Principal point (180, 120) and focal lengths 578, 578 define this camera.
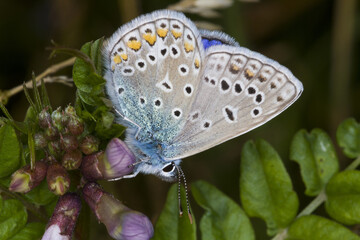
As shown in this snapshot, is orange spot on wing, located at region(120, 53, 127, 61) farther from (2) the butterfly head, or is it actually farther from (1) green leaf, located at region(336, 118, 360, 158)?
(1) green leaf, located at region(336, 118, 360, 158)

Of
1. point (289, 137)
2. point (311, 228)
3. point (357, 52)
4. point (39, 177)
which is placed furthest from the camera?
point (357, 52)

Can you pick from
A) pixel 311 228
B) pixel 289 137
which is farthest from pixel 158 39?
pixel 289 137

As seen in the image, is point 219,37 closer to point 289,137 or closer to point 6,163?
point 6,163

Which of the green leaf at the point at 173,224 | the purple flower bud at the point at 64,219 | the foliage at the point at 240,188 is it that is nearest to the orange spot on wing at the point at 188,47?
the foliage at the point at 240,188

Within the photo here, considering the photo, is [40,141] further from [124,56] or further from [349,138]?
[349,138]

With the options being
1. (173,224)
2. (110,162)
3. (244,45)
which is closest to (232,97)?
(173,224)

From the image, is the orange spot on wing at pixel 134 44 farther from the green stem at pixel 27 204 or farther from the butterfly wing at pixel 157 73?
the green stem at pixel 27 204
